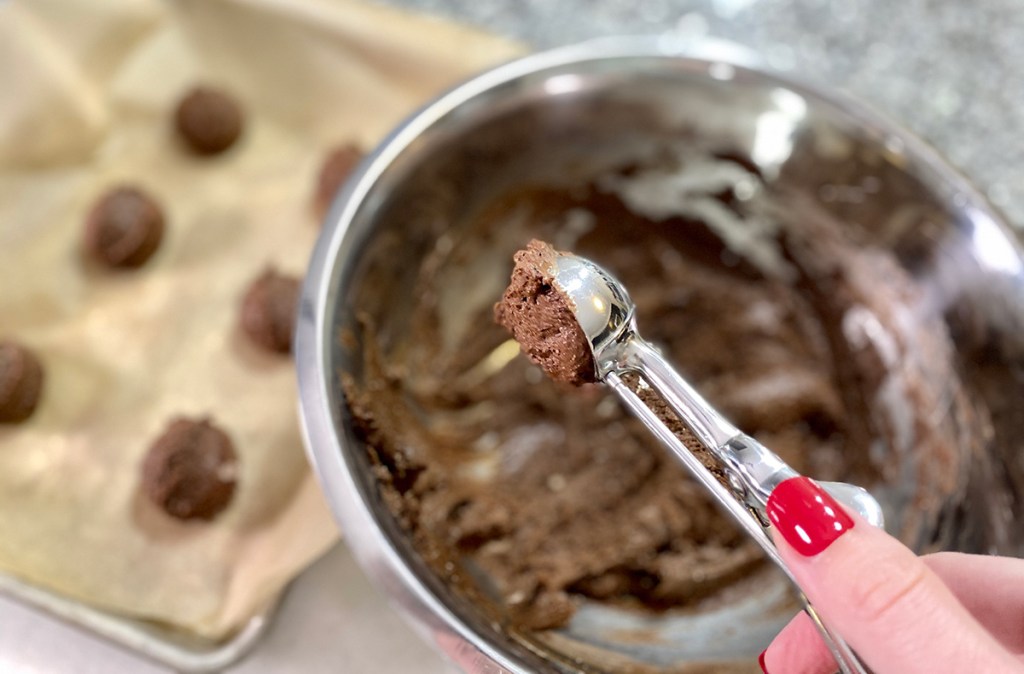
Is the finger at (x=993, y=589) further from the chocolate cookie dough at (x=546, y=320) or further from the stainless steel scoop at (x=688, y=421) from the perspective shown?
the chocolate cookie dough at (x=546, y=320)

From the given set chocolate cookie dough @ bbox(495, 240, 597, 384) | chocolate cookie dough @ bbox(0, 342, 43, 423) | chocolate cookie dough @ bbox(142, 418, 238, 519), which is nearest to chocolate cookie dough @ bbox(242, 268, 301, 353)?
chocolate cookie dough @ bbox(142, 418, 238, 519)

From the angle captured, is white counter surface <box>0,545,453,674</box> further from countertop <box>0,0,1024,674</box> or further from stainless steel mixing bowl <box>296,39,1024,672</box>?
countertop <box>0,0,1024,674</box>

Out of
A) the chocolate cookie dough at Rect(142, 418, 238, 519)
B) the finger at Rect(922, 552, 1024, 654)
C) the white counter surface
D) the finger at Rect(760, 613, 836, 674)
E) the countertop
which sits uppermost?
the countertop

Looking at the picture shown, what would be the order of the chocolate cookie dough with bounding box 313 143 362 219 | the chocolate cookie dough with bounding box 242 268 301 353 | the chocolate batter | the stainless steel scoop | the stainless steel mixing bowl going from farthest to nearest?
the chocolate cookie dough with bounding box 313 143 362 219, the chocolate cookie dough with bounding box 242 268 301 353, the chocolate batter, the stainless steel mixing bowl, the stainless steel scoop

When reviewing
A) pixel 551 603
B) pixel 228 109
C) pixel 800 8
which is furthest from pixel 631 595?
pixel 800 8

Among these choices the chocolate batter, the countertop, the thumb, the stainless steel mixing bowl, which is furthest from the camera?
the countertop

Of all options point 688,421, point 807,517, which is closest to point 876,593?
point 807,517

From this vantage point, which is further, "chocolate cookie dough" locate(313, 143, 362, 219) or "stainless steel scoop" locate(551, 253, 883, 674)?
"chocolate cookie dough" locate(313, 143, 362, 219)
